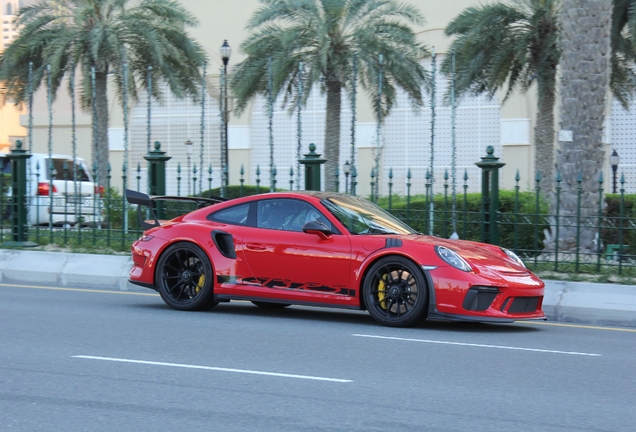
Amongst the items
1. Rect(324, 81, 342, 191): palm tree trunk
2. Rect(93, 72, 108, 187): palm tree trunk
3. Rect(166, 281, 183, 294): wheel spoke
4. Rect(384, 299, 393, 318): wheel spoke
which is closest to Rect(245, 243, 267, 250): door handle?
Rect(166, 281, 183, 294): wheel spoke

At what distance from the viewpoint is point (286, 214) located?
10.0 m

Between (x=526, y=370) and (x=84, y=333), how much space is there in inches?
158

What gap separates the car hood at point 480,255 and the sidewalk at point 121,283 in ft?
5.28

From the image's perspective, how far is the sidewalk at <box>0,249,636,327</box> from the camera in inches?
419

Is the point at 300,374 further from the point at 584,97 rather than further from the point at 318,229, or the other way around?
the point at 584,97

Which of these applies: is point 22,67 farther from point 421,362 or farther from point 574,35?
point 421,362

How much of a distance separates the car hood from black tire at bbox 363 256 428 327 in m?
0.30

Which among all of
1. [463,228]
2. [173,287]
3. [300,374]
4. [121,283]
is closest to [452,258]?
[300,374]

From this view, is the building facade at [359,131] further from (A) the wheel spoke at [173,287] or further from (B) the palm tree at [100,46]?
(A) the wheel spoke at [173,287]

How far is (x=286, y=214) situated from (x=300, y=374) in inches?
136

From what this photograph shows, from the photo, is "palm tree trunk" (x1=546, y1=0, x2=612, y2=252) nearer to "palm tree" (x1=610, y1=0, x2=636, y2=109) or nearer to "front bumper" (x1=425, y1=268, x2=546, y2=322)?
"front bumper" (x1=425, y1=268, x2=546, y2=322)

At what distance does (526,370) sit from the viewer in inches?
281

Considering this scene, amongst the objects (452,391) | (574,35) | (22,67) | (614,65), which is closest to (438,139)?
(614,65)

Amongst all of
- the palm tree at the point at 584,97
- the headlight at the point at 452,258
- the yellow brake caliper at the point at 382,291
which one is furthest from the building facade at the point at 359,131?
the headlight at the point at 452,258
